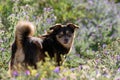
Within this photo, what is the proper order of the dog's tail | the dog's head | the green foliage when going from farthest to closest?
the dog's head → the dog's tail → the green foliage

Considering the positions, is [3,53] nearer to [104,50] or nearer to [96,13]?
[104,50]

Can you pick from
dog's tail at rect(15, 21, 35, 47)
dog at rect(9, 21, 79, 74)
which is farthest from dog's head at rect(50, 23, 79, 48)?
dog's tail at rect(15, 21, 35, 47)

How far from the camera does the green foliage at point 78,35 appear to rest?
6436mm

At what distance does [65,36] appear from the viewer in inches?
329

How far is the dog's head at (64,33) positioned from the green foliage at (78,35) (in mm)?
428

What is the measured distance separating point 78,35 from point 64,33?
3.49 m

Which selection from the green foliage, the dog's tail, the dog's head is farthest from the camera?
the dog's head

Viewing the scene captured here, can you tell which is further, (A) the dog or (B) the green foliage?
(A) the dog

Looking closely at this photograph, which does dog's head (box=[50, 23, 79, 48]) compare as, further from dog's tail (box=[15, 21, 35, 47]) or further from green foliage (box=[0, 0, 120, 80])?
dog's tail (box=[15, 21, 35, 47])

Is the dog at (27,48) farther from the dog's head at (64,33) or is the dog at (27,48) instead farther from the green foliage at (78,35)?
the dog's head at (64,33)

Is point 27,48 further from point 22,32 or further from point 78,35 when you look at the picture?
point 78,35

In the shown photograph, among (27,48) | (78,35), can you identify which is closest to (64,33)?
(27,48)

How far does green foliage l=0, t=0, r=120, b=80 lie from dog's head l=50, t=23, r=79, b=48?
0.43 meters

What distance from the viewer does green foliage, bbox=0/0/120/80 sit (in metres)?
6.44
